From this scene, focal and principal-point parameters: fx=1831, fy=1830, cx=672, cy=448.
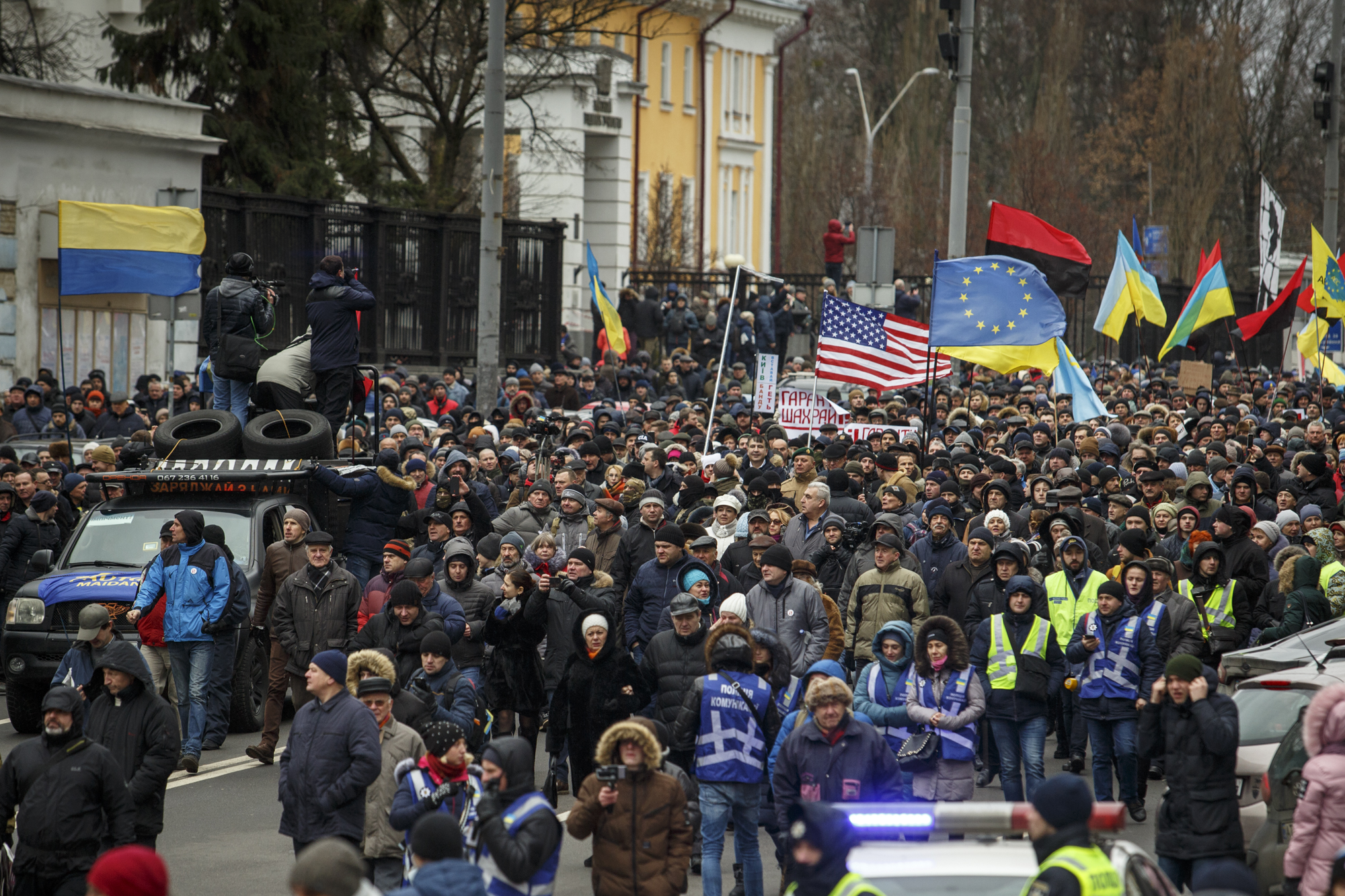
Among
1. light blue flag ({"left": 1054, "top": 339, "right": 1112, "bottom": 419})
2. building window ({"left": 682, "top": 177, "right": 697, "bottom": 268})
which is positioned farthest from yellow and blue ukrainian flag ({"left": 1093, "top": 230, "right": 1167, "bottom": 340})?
building window ({"left": 682, "top": 177, "right": 697, "bottom": 268})

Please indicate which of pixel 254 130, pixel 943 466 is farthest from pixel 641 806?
pixel 254 130

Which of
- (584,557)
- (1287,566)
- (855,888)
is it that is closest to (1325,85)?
(1287,566)

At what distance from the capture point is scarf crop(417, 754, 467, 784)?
8594 millimetres

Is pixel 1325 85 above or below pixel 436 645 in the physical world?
above

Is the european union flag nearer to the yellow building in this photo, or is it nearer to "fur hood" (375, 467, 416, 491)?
"fur hood" (375, 467, 416, 491)

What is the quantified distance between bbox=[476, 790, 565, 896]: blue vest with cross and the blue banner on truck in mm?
6425

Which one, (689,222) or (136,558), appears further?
(689,222)

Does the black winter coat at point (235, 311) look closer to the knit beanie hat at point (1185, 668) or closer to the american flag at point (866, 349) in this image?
the american flag at point (866, 349)

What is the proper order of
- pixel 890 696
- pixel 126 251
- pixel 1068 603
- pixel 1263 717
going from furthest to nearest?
pixel 126 251 < pixel 1068 603 < pixel 890 696 < pixel 1263 717

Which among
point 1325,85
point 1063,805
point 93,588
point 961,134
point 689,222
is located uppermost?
point 689,222

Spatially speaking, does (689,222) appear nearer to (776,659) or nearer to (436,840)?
(776,659)

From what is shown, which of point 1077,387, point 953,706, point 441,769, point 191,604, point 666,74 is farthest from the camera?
point 666,74

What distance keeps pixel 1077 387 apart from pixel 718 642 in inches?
411

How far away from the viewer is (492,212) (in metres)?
22.6
